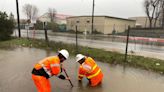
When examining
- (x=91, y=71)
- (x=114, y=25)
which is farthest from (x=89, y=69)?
(x=114, y=25)

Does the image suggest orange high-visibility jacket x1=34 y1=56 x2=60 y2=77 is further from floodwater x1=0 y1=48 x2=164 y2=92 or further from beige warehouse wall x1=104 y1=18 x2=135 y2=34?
beige warehouse wall x1=104 y1=18 x2=135 y2=34

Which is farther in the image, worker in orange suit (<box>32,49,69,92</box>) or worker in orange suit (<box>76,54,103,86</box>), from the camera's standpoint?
worker in orange suit (<box>76,54,103,86</box>)

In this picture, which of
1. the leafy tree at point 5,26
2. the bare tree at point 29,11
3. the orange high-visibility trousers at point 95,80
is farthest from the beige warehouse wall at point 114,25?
the bare tree at point 29,11

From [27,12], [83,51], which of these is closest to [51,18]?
[27,12]

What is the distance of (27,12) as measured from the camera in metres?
68.8

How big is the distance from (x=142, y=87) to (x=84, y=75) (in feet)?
6.47

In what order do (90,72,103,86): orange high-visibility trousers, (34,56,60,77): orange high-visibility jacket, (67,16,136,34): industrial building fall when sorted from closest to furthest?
(34,56,60,77): orange high-visibility jacket → (90,72,103,86): orange high-visibility trousers → (67,16,136,34): industrial building

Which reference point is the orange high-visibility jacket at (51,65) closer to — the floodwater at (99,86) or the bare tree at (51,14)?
the floodwater at (99,86)

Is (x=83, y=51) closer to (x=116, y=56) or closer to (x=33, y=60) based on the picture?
(x=116, y=56)

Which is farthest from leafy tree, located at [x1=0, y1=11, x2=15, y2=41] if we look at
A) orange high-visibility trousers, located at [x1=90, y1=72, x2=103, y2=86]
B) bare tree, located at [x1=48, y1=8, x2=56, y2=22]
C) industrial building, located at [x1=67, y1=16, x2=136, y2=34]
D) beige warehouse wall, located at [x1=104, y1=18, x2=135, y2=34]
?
bare tree, located at [x1=48, y1=8, x2=56, y2=22]

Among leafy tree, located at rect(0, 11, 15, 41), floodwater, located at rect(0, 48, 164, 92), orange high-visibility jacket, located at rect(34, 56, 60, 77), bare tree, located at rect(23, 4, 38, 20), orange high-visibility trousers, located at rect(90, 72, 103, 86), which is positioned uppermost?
bare tree, located at rect(23, 4, 38, 20)

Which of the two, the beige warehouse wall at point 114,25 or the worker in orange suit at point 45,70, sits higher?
the beige warehouse wall at point 114,25

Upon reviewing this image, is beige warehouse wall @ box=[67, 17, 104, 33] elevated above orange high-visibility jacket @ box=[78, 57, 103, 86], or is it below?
above

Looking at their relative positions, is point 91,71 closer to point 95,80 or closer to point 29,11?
point 95,80
